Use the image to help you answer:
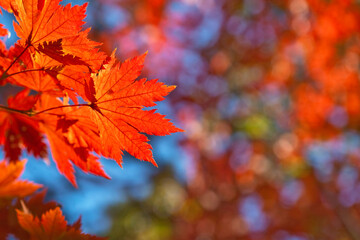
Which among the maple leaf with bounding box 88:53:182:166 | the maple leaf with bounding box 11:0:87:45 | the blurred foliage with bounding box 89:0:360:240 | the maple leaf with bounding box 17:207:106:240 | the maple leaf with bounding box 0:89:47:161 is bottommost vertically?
the maple leaf with bounding box 17:207:106:240

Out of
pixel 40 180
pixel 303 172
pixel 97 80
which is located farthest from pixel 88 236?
pixel 303 172

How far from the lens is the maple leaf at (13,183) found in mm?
948

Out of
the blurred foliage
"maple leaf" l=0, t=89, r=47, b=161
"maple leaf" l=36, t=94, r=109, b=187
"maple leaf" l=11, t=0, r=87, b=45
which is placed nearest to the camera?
"maple leaf" l=11, t=0, r=87, b=45

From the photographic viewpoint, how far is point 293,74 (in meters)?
7.55

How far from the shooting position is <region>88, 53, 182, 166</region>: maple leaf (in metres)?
0.75

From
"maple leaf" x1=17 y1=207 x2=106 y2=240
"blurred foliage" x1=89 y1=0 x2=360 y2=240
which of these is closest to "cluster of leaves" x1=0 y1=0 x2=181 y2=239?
"maple leaf" x1=17 y1=207 x2=106 y2=240

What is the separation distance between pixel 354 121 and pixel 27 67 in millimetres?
7288

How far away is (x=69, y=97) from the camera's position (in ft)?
2.66

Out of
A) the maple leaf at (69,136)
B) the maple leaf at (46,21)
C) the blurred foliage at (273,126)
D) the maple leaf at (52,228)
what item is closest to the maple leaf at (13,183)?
the maple leaf at (69,136)

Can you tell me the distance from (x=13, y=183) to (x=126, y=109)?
0.46 meters

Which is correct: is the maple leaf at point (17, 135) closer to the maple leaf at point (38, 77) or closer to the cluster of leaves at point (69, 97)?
the cluster of leaves at point (69, 97)

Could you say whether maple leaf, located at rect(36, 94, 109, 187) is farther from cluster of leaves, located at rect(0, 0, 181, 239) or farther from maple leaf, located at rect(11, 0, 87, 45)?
maple leaf, located at rect(11, 0, 87, 45)

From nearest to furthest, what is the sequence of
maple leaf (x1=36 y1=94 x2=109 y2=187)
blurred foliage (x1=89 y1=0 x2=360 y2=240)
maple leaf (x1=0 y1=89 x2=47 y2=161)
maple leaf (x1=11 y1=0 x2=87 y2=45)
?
maple leaf (x1=11 y1=0 x2=87 y2=45)
maple leaf (x1=36 y1=94 x2=109 y2=187)
maple leaf (x1=0 y1=89 x2=47 y2=161)
blurred foliage (x1=89 y1=0 x2=360 y2=240)

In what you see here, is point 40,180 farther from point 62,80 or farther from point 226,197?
point 62,80
